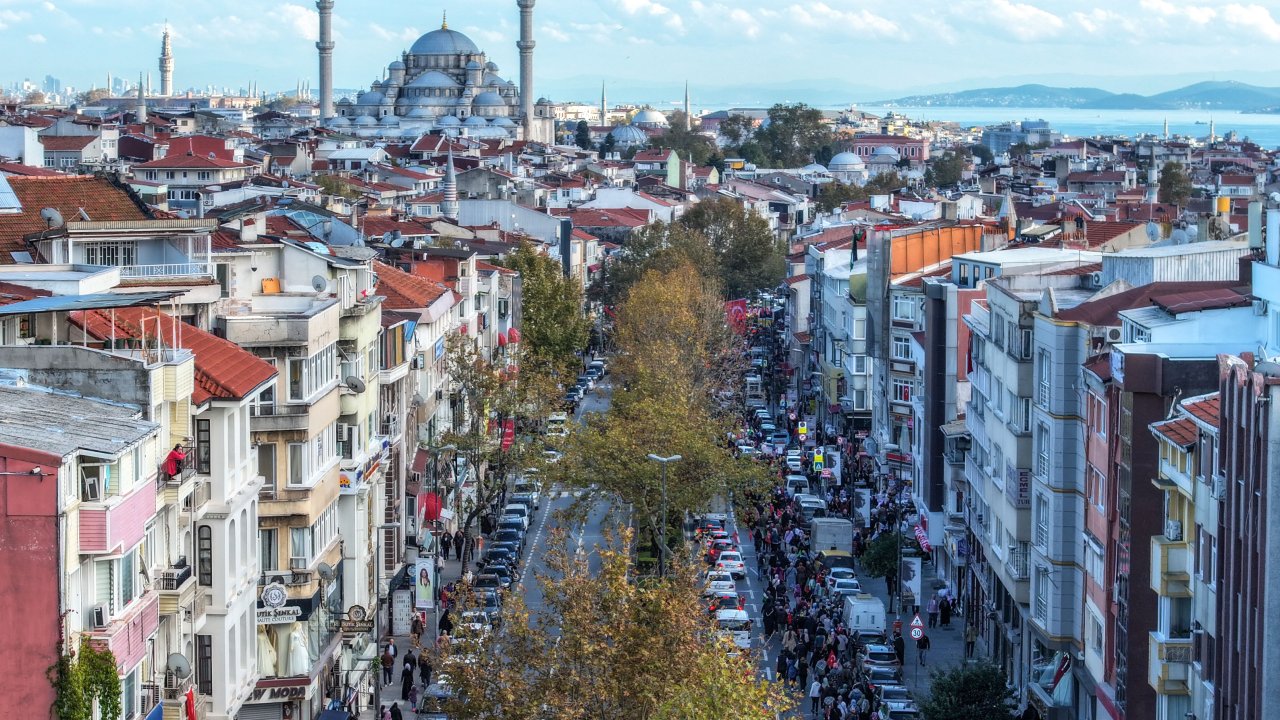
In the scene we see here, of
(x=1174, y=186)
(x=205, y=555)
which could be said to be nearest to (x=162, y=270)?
(x=205, y=555)

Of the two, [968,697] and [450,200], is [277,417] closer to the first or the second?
[968,697]

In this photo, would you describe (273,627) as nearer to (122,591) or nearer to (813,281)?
(122,591)

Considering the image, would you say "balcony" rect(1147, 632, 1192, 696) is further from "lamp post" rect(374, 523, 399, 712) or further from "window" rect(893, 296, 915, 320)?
"window" rect(893, 296, 915, 320)

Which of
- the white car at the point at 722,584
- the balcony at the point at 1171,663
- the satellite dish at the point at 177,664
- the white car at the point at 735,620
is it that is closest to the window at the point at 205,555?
the satellite dish at the point at 177,664

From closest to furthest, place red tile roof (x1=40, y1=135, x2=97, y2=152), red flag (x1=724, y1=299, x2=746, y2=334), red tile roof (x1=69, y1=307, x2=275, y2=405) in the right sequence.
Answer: red tile roof (x1=69, y1=307, x2=275, y2=405)
red flag (x1=724, y1=299, x2=746, y2=334)
red tile roof (x1=40, y1=135, x2=97, y2=152)

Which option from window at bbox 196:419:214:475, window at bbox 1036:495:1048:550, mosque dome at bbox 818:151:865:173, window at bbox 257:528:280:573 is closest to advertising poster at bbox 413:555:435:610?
window at bbox 257:528:280:573

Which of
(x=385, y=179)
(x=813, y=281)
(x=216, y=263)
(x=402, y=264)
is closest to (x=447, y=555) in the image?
(x=402, y=264)
